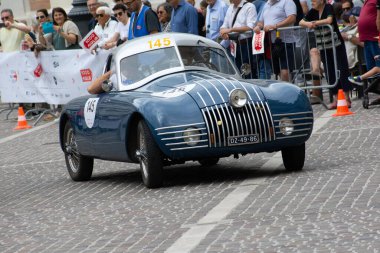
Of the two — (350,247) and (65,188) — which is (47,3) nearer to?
(65,188)

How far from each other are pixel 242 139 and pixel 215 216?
2.27m

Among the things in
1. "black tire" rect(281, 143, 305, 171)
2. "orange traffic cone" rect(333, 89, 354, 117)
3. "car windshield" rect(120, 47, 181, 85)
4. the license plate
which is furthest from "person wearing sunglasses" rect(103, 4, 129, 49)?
the license plate

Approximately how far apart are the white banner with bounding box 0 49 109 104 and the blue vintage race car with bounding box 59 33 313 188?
933cm

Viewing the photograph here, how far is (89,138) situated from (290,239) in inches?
222

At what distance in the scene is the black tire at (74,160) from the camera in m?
14.3

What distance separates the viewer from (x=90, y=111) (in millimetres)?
13625

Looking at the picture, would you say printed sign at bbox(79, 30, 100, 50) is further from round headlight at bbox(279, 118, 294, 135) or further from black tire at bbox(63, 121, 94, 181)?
round headlight at bbox(279, 118, 294, 135)

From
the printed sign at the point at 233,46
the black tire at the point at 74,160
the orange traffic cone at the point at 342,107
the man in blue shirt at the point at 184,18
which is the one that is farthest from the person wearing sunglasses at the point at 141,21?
the black tire at the point at 74,160

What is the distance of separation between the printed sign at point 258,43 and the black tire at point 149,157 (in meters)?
8.92

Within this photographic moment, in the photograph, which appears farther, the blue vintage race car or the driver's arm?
the driver's arm

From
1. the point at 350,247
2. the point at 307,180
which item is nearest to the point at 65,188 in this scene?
the point at 307,180

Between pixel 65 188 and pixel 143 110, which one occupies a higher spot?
pixel 143 110

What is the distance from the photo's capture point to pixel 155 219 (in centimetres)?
1004

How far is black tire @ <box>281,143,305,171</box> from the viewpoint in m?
12.5
